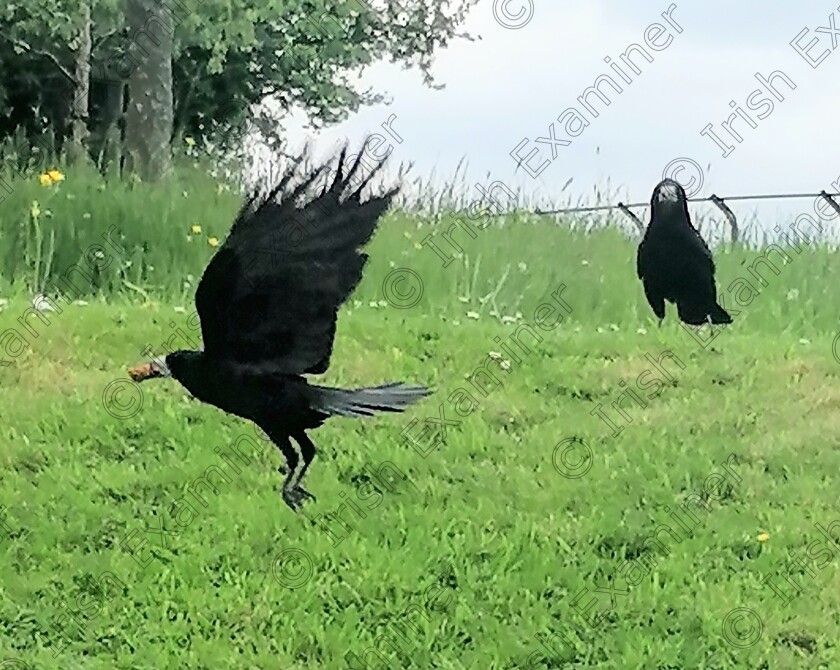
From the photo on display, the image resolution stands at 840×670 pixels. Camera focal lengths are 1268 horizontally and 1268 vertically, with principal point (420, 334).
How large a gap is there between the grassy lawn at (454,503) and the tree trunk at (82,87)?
1117 mm

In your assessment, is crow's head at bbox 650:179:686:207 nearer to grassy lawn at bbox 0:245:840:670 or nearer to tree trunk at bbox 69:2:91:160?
grassy lawn at bbox 0:245:840:670

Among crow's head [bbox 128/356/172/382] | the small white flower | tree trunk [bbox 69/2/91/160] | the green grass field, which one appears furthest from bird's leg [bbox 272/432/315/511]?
tree trunk [bbox 69/2/91/160]

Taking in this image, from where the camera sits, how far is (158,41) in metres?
2.18

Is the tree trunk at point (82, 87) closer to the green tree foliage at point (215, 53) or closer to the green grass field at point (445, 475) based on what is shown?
the green tree foliage at point (215, 53)

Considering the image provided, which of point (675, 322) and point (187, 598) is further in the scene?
point (675, 322)

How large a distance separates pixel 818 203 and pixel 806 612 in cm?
60

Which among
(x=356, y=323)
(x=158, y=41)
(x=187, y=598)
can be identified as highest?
(x=158, y=41)

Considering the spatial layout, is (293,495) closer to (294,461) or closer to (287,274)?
(294,461)

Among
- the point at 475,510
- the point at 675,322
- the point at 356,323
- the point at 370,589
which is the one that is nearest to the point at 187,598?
the point at 370,589

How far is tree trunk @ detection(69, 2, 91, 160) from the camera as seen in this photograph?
9.90 ft

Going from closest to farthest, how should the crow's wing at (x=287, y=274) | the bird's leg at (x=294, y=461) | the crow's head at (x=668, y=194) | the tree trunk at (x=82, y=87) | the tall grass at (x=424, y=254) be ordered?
the crow's wing at (x=287, y=274)
the bird's leg at (x=294, y=461)
the crow's head at (x=668, y=194)
the tall grass at (x=424, y=254)
the tree trunk at (x=82, y=87)

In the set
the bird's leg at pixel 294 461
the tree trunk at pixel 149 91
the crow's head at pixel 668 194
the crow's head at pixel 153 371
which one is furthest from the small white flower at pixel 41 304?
the crow's head at pixel 668 194

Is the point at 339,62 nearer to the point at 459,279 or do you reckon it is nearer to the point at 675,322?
the point at 459,279

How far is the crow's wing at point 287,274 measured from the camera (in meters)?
1.15
